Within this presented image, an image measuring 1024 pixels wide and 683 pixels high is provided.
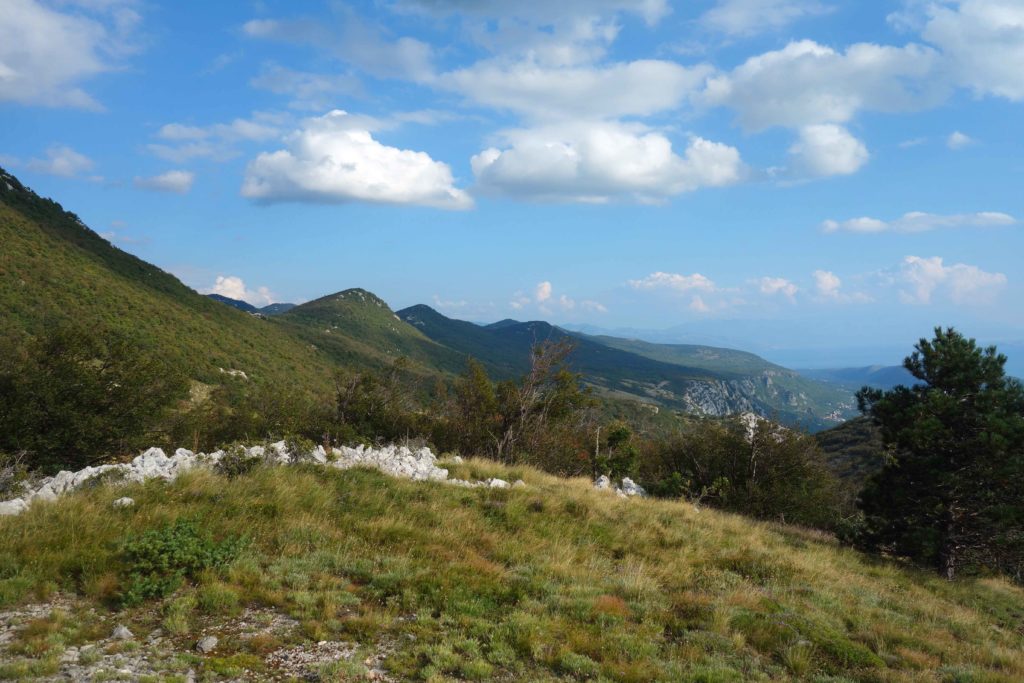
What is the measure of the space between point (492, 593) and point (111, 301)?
72.6m

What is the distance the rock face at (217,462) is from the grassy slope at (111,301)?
43.9 m

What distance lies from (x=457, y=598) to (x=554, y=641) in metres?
1.56

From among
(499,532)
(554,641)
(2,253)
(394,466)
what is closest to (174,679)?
(554,641)

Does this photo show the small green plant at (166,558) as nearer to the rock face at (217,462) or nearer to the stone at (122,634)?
the stone at (122,634)

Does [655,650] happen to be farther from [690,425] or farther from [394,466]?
[690,425]

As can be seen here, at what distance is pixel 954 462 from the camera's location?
1357 cm

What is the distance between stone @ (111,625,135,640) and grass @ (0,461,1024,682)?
0.16 m

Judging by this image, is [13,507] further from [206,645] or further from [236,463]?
[206,645]

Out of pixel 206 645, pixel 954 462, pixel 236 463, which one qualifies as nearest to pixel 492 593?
pixel 206 645

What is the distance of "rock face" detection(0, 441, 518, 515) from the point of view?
31.5 ft

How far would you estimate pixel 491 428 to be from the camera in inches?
1023

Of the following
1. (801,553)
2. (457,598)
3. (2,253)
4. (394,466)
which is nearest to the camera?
(457,598)

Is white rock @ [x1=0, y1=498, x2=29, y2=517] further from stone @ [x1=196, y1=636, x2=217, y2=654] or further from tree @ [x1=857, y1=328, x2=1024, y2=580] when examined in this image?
tree @ [x1=857, y1=328, x2=1024, y2=580]

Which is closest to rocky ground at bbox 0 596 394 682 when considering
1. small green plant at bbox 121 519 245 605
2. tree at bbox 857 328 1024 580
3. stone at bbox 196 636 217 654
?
stone at bbox 196 636 217 654
